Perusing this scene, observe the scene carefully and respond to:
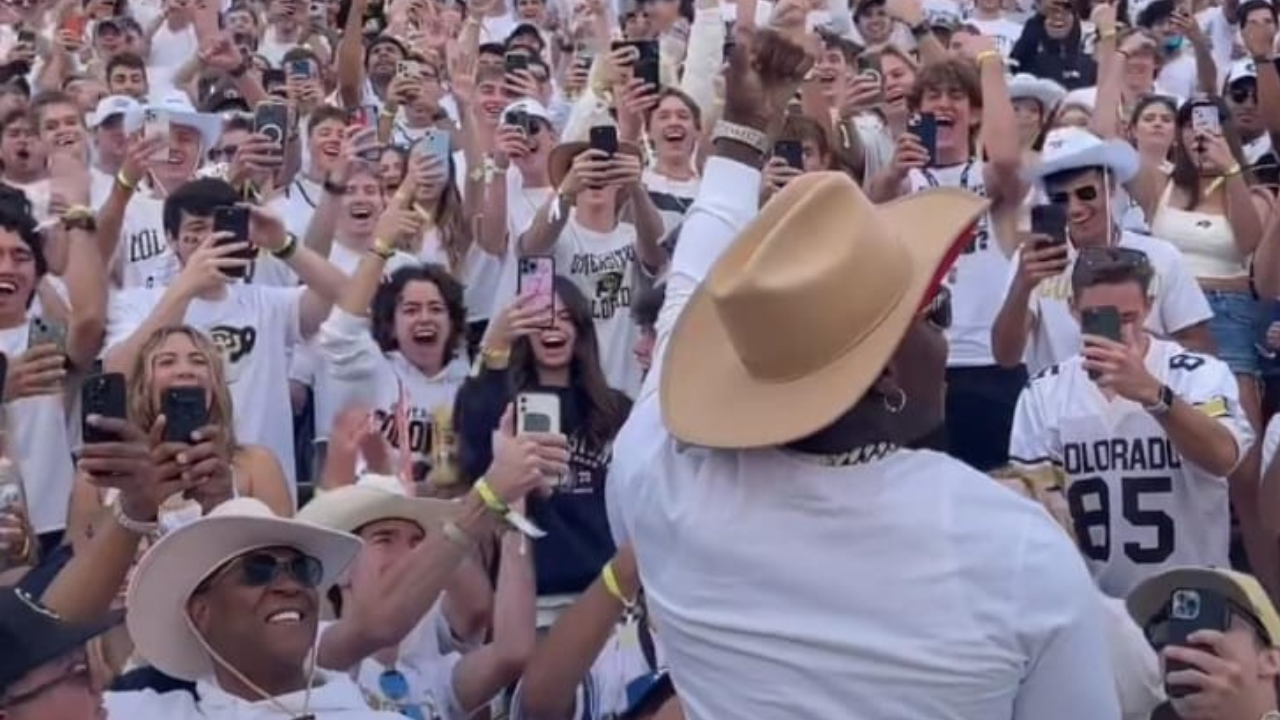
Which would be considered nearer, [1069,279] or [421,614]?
[421,614]

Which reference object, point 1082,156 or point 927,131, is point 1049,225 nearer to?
point 1082,156

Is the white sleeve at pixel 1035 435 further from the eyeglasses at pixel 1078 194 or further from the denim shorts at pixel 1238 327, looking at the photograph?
the denim shorts at pixel 1238 327

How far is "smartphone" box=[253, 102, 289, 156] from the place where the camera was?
7246 mm

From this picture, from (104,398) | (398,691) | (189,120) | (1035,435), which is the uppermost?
(189,120)

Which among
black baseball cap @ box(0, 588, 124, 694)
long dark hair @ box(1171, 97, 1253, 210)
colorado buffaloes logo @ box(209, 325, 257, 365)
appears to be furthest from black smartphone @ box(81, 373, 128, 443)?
long dark hair @ box(1171, 97, 1253, 210)

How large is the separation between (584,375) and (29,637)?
2941 mm

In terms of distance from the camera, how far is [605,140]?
689cm

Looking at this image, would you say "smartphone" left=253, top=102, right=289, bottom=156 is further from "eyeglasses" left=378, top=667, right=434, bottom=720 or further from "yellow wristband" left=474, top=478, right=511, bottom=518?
"yellow wristband" left=474, top=478, right=511, bottom=518

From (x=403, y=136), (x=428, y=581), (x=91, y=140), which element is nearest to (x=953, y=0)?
(x=403, y=136)

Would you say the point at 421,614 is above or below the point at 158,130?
below

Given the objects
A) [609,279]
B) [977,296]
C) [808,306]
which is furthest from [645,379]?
[609,279]

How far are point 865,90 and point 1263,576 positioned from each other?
138 inches

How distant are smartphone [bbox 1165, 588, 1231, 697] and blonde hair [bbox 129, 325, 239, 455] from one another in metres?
2.22

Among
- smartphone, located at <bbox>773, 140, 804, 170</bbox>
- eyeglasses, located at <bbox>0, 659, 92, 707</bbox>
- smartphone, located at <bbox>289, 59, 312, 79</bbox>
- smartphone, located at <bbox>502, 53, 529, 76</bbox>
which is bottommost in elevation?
eyeglasses, located at <bbox>0, 659, 92, 707</bbox>
